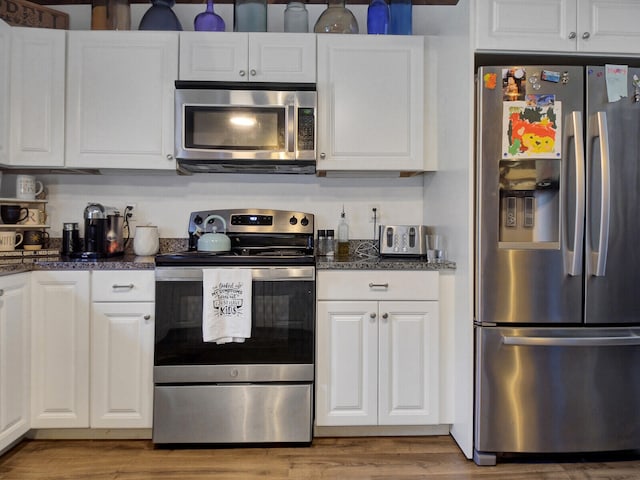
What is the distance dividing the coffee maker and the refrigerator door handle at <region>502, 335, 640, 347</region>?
2029 mm

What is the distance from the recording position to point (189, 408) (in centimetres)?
195

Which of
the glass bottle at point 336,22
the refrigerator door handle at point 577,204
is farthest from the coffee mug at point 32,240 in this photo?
the refrigerator door handle at point 577,204

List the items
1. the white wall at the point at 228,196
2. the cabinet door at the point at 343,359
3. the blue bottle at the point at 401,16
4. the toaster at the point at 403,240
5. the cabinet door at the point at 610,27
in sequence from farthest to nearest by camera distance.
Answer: the white wall at the point at 228,196
the blue bottle at the point at 401,16
the toaster at the point at 403,240
the cabinet door at the point at 343,359
the cabinet door at the point at 610,27

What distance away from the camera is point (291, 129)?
7.13 ft

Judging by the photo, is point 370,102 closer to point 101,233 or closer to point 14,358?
point 101,233

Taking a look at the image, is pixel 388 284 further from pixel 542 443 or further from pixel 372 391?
pixel 542 443

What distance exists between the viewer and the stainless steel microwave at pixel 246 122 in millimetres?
2152

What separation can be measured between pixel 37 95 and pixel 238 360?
1.69 metres

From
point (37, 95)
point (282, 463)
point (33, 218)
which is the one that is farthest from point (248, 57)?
point (282, 463)

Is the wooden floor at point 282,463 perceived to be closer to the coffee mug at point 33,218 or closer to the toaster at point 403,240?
the toaster at point 403,240

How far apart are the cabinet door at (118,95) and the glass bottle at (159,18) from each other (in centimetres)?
15

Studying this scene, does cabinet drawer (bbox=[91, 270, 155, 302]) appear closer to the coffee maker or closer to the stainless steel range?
the stainless steel range

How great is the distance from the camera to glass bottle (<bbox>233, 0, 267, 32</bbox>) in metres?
2.33

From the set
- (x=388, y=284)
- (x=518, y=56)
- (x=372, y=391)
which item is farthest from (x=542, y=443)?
(x=518, y=56)
